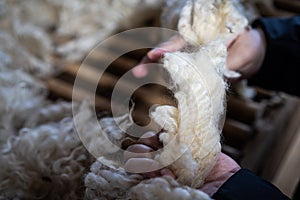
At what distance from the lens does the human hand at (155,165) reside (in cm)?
49

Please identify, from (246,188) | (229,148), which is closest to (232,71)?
(229,148)

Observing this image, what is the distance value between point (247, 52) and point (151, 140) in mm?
302

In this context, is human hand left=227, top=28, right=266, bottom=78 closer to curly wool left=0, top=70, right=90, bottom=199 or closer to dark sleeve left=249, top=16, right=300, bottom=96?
dark sleeve left=249, top=16, right=300, bottom=96

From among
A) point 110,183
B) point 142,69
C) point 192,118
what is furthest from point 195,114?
point 142,69

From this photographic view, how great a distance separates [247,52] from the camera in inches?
29.9

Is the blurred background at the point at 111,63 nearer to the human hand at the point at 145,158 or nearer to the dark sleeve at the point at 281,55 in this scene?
the dark sleeve at the point at 281,55

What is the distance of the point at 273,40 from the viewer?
0.79 m

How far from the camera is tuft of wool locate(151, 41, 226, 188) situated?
1.60 feet

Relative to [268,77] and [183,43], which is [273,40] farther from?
[183,43]

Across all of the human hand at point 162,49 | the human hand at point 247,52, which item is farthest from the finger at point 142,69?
the human hand at point 247,52

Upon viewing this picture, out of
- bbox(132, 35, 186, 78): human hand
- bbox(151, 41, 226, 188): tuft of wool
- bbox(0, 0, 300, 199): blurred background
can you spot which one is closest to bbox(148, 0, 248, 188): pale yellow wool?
bbox(151, 41, 226, 188): tuft of wool

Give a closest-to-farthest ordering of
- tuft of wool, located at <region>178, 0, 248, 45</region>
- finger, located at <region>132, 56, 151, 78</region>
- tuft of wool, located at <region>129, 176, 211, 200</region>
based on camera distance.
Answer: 1. tuft of wool, located at <region>129, 176, 211, 200</region>
2. tuft of wool, located at <region>178, 0, 248, 45</region>
3. finger, located at <region>132, 56, 151, 78</region>

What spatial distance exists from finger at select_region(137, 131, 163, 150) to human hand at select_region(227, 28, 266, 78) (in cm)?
26

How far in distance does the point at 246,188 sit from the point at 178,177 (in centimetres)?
7
